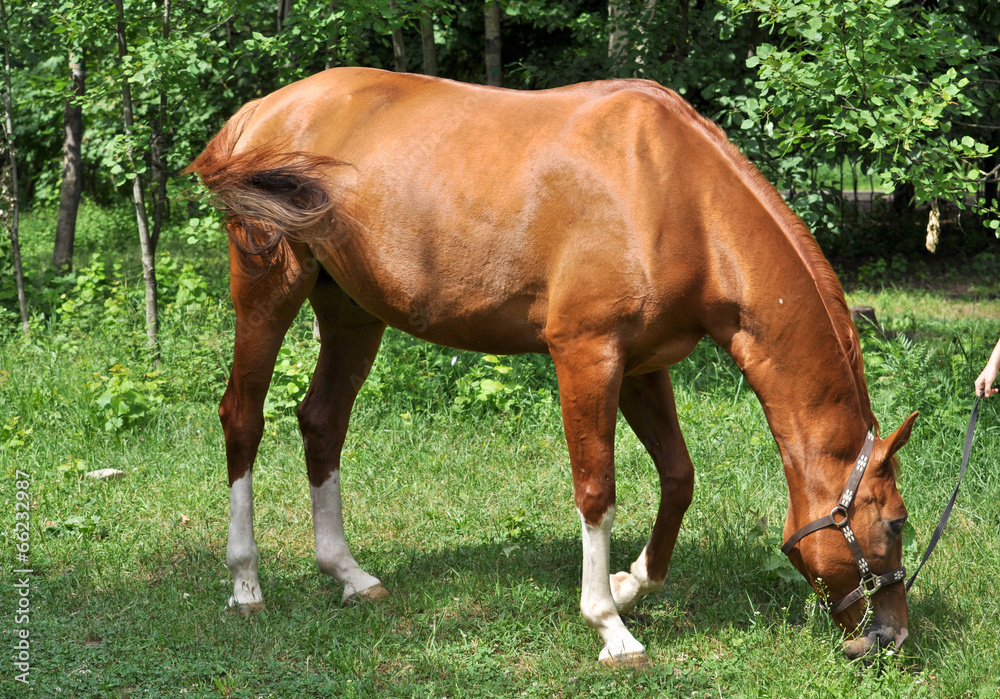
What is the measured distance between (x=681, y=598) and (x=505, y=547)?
34.0 inches

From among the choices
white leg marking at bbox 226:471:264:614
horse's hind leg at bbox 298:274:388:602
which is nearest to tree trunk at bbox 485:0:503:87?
horse's hind leg at bbox 298:274:388:602

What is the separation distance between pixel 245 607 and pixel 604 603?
1.58 metres

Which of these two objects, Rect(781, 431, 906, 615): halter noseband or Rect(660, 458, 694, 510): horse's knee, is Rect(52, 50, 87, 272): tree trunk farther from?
Rect(781, 431, 906, 615): halter noseband

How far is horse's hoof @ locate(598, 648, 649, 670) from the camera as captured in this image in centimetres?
325

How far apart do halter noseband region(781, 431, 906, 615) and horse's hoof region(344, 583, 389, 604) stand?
1.84 m

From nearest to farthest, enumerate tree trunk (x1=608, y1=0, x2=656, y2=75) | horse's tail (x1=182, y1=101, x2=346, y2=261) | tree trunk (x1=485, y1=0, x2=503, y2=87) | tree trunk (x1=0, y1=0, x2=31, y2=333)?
horse's tail (x1=182, y1=101, x2=346, y2=261) < tree trunk (x1=0, y1=0, x2=31, y2=333) < tree trunk (x1=608, y1=0, x2=656, y2=75) < tree trunk (x1=485, y1=0, x2=503, y2=87)

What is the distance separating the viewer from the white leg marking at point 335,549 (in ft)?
12.7

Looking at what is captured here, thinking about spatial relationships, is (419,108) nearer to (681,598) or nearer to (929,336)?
(681,598)

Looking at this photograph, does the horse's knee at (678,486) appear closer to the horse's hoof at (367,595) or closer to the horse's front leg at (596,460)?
the horse's front leg at (596,460)

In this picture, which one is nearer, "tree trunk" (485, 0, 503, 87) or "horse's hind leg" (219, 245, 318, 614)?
"horse's hind leg" (219, 245, 318, 614)

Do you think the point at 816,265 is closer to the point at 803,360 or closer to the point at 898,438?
the point at 803,360

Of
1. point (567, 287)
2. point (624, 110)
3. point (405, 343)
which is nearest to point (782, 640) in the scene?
point (567, 287)

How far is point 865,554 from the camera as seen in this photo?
3004 mm

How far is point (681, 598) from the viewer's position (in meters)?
3.79
